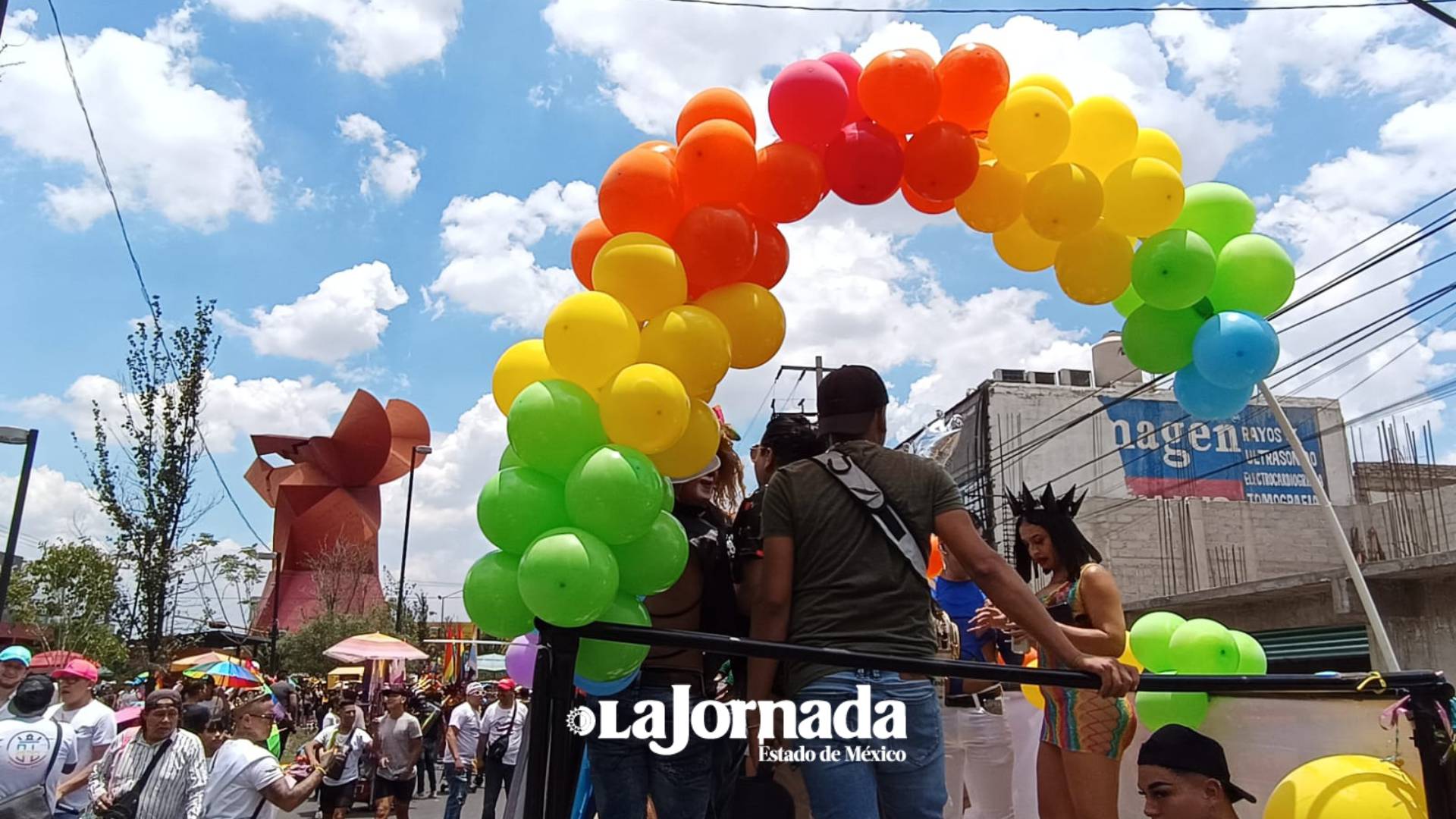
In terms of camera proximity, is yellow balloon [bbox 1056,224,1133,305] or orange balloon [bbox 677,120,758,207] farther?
yellow balloon [bbox 1056,224,1133,305]

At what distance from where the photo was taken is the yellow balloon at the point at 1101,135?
14.1 feet

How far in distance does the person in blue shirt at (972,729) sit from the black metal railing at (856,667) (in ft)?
6.10

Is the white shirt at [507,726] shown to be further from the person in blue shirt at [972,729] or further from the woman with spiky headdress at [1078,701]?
the woman with spiky headdress at [1078,701]

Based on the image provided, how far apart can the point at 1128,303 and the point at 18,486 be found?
8.27 m

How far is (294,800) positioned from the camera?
5.66m

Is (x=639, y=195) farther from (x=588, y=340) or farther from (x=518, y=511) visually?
(x=518, y=511)

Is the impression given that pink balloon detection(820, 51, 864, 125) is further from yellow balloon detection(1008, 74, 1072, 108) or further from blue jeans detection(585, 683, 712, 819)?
blue jeans detection(585, 683, 712, 819)

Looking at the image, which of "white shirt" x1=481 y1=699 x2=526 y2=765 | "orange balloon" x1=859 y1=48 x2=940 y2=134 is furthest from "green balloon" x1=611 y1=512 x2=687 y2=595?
"white shirt" x1=481 y1=699 x2=526 y2=765

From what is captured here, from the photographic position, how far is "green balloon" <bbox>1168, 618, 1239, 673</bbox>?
4.26m

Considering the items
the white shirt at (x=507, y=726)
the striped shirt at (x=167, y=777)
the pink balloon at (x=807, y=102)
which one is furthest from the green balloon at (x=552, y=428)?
the white shirt at (x=507, y=726)

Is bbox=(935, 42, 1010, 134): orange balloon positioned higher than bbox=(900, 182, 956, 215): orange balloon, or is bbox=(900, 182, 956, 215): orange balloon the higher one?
bbox=(935, 42, 1010, 134): orange balloon

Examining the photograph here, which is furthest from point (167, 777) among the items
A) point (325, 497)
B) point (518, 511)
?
point (325, 497)

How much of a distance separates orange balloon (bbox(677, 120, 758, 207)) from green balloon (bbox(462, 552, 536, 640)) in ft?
4.73

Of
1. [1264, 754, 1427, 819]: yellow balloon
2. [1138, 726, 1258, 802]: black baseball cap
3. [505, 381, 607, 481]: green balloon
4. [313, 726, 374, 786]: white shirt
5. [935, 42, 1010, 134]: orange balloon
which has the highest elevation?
[935, 42, 1010, 134]: orange balloon
